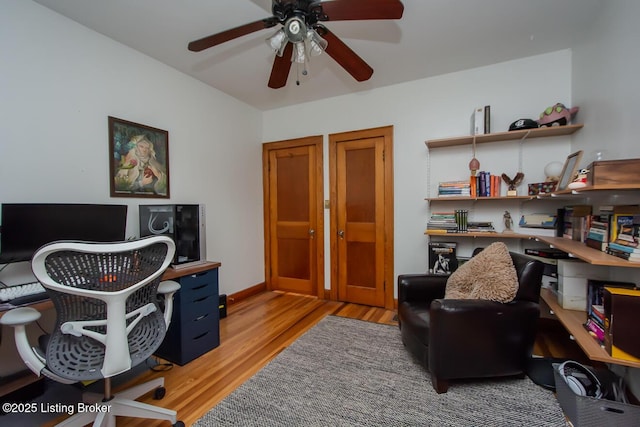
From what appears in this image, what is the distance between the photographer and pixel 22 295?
156 centimetres

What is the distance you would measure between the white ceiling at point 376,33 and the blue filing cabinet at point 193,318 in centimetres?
198

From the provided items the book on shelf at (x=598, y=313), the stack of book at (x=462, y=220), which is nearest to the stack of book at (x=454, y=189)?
the stack of book at (x=462, y=220)

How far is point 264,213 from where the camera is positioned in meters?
4.09

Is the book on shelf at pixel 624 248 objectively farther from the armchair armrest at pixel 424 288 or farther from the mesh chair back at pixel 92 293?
the mesh chair back at pixel 92 293

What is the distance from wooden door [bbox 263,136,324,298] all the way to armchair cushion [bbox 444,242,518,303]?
1.90 meters

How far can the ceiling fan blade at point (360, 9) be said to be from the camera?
4.66 feet

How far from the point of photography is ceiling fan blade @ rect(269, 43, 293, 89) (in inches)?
72.6

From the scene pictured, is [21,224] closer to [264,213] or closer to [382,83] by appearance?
[264,213]

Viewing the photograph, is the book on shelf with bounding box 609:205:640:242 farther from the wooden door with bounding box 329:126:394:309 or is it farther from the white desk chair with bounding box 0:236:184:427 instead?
the white desk chair with bounding box 0:236:184:427

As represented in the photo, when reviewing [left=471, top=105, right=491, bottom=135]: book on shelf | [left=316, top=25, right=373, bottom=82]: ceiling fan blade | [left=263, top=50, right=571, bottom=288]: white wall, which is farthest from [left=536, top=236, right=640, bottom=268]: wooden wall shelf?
[left=316, top=25, right=373, bottom=82]: ceiling fan blade

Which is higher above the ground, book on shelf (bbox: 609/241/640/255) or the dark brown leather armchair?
book on shelf (bbox: 609/241/640/255)

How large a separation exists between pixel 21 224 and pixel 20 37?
1289mm

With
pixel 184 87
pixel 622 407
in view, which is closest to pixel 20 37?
pixel 184 87

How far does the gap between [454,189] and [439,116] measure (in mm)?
876
